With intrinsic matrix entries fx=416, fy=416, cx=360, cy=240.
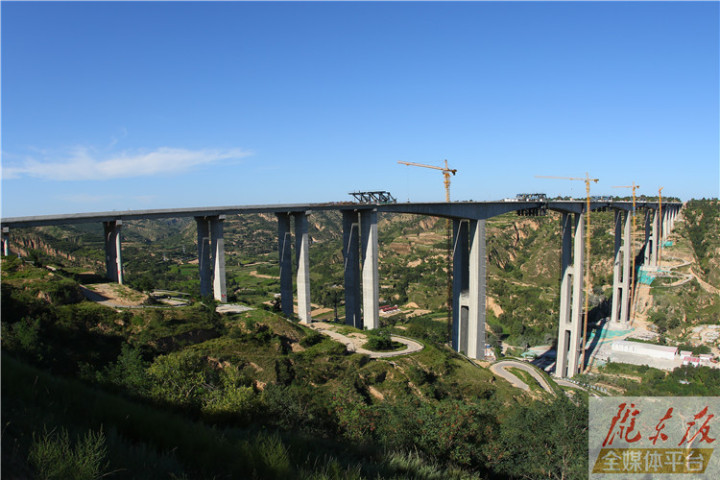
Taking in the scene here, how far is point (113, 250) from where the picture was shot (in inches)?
1073

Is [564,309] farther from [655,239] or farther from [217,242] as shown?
[217,242]

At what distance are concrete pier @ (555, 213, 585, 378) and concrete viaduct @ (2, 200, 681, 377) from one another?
13cm

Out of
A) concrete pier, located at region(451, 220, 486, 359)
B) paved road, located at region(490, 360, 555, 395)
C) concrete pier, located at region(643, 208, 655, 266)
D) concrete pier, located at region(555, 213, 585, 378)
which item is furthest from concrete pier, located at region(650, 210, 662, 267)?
concrete pier, located at region(451, 220, 486, 359)

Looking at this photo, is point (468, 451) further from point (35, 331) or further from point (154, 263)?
point (154, 263)

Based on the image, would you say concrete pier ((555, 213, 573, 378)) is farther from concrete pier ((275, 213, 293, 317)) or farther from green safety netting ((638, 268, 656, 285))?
concrete pier ((275, 213, 293, 317))

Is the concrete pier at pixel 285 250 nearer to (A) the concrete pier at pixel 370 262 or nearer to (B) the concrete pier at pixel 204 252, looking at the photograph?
(B) the concrete pier at pixel 204 252

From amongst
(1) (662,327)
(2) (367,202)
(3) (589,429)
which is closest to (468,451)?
(3) (589,429)

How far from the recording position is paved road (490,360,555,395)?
33.9m

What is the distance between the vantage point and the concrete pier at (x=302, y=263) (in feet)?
114

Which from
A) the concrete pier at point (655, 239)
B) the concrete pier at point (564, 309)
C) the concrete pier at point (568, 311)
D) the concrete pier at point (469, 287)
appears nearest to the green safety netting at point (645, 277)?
the concrete pier at point (655, 239)

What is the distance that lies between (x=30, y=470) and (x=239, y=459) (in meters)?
2.95

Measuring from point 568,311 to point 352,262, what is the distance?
115 ft

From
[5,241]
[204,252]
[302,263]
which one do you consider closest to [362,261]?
[302,263]

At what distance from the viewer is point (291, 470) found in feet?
23.7
